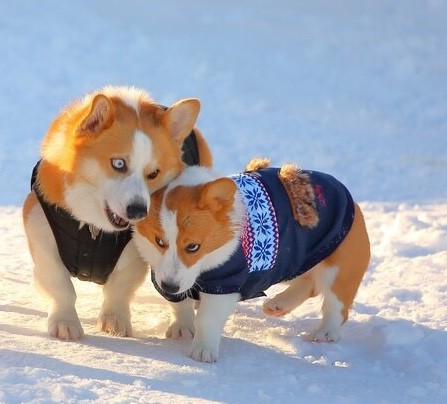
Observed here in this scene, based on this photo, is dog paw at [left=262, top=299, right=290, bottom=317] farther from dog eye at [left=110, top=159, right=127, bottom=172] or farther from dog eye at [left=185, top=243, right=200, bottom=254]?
dog eye at [left=110, top=159, right=127, bottom=172]

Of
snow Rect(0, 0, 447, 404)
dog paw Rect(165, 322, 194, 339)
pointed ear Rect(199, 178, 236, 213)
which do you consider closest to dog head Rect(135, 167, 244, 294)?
pointed ear Rect(199, 178, 236, 213)

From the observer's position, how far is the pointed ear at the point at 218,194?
354 centimetres

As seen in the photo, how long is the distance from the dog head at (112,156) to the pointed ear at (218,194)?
22 centimetres

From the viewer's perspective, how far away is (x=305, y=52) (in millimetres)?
11797

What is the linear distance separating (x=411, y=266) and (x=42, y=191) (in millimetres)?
2573

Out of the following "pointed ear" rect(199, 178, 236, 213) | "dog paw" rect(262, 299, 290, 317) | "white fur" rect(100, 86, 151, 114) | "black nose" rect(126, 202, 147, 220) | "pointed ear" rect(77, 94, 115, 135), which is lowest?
"dog paw" rect(262, 299, 290, 317)

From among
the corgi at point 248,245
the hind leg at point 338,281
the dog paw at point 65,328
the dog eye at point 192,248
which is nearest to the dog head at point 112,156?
the corgi at point 248,245

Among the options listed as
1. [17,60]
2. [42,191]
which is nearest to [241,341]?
[42,191]

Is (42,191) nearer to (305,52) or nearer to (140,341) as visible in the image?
(140,341)

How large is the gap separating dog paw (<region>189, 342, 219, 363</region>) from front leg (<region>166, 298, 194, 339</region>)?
1.13ft

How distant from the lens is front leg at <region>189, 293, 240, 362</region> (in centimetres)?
371

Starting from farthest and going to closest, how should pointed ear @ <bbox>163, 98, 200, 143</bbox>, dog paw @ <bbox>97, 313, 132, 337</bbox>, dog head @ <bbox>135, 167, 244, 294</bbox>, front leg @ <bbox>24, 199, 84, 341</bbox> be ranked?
dog paw @ <bbox>97, 313, 132, 337</bbox>
front leg @ <bbox>24, 199, 84, 341</bbox>
pointed ear @ <bbox>163, 98, 200, 143</bbox>
dog head @ <bbox>135, 167, 244, 294</bbox>

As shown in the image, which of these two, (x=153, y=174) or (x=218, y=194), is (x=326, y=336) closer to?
(x=218, y=194)

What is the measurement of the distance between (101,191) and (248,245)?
63cm
